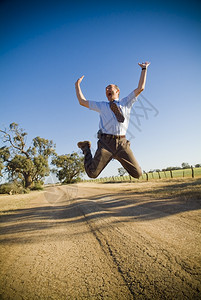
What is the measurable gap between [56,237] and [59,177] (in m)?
53.9

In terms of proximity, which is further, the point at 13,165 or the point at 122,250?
the point at 13,165

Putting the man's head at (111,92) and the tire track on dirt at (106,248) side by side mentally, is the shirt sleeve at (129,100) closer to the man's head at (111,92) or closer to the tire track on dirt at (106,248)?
the man's head at (111,92)

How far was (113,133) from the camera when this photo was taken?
3082 mm

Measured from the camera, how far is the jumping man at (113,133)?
3049 mm

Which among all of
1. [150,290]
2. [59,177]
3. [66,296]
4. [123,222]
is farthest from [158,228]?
[59,177]

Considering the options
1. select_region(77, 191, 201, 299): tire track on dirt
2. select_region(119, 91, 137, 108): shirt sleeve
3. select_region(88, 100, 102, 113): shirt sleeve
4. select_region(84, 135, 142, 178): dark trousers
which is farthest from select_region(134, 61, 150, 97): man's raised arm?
select_region(77, 191, 201, 299): tire track on dirt

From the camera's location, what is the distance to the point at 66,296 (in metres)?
1.60

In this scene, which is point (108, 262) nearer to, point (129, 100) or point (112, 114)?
point (112, 114)

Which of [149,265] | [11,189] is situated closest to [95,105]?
[149,265]

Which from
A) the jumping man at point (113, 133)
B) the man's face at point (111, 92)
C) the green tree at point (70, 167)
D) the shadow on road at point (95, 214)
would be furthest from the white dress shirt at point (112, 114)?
the green tree at point (70, 167)

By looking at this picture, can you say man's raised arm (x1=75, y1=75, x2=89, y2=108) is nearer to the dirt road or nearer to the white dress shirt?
the white dress shirt

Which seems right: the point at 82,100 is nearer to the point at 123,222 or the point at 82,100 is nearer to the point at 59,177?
the point at 123,222

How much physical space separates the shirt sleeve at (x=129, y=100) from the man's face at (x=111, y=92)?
0.23 m

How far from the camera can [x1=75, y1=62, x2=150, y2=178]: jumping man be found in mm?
3049
